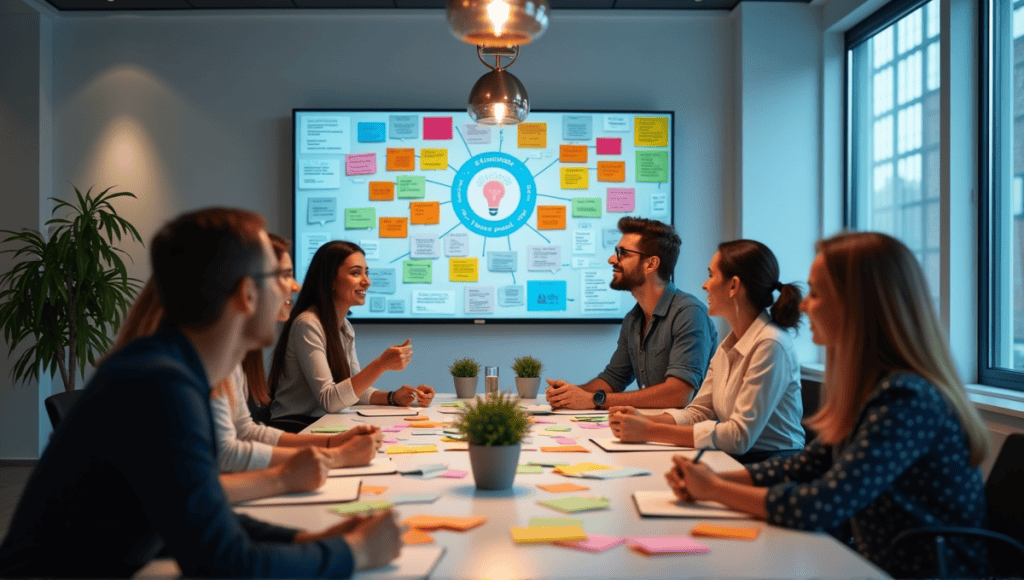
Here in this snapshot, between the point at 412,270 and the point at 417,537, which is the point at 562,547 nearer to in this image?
the point at 417,537

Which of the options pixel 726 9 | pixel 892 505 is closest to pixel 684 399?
pixel 892 505

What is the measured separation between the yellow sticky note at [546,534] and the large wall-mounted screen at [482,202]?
143 inches

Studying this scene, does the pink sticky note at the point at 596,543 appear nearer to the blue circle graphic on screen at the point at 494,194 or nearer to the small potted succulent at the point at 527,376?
the small potted succulent at the point at 527,376

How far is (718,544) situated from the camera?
1.30m

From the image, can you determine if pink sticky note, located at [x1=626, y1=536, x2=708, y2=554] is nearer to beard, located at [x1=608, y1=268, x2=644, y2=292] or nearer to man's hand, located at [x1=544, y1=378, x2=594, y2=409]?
man's hand, located at [x1=544, y1=378, x2=594, y2=409]

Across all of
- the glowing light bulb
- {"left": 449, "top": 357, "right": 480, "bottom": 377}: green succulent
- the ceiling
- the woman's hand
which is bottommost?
the woman's hand

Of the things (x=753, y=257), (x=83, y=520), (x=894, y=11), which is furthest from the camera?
(x=894, y=11)

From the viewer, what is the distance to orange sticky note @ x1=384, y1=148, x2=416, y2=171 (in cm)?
498

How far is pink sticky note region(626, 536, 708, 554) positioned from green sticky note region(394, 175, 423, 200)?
3892mm

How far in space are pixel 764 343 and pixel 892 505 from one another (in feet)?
2.65

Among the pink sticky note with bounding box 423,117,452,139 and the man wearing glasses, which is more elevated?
the pink sticky note with bounding box 423,117,452,139

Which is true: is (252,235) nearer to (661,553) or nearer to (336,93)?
(661,553)

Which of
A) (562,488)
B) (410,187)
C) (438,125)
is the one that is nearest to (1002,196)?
(562,488)

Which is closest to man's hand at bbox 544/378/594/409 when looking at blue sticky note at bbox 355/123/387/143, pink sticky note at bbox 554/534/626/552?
pink sticky note at bbox 554/534/626/552
